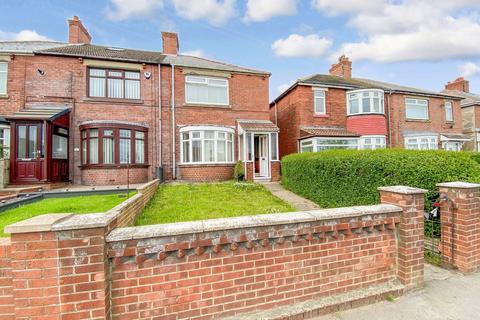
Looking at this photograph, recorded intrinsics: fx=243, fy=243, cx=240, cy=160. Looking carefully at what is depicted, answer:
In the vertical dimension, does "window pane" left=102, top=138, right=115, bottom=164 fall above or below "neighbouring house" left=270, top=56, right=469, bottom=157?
below

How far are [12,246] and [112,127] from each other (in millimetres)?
11108

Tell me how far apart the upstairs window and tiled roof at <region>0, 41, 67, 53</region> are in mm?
2984

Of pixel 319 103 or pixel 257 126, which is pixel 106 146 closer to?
pixel 257 126

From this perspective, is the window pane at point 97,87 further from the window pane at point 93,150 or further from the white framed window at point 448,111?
the white framed window at point 448,111

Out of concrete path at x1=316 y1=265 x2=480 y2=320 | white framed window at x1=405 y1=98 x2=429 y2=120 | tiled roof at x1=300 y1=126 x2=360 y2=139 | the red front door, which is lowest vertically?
concrete path at x1=316 y1=265 x2=480 y2=320

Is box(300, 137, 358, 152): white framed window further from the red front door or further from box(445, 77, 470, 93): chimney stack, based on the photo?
box(445, 77, 470, 93): chimney stack

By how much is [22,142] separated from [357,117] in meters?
18.1

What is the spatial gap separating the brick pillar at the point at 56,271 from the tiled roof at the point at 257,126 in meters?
11.3

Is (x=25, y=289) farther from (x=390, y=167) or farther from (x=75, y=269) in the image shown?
(x=390, y=167)

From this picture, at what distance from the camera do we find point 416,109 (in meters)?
18.3

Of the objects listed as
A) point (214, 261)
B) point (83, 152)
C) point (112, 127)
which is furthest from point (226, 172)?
point (214, 261)

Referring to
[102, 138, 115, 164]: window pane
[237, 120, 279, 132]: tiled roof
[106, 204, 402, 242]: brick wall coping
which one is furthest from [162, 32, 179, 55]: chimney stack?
[106, 204, 402, 242]: brick wall coping

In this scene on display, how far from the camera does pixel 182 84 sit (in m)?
13.5

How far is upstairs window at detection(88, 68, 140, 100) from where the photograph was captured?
12.3 m
